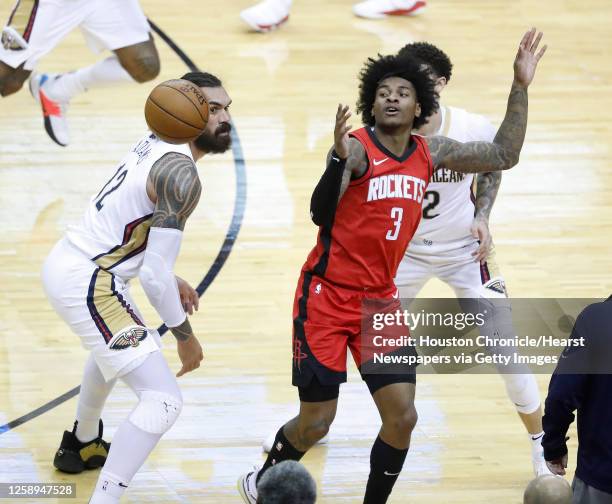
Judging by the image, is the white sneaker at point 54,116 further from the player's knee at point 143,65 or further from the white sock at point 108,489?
the white sock at point 108,489

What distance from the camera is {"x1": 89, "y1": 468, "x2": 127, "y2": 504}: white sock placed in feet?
17.0

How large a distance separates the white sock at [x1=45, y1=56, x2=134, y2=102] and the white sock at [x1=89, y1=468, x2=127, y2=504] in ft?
15.6

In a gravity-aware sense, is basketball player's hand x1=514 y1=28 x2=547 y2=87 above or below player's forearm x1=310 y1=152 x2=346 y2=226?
above

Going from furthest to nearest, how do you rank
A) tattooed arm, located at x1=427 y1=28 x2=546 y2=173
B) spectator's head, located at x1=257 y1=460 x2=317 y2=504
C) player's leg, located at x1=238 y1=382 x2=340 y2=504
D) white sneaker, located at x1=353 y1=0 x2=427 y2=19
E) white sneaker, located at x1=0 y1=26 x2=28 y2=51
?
1. white sneaker, located at x1=353 y1=0 x2=427 y2=19
2. white sneaker, located at x1=0 y1=26 x2=28 y2=51
3. tattooed arm, located at x1=427 y1=28 x2=546 y2=173
4. player's leg, located at x1=238 y1=382 x2=340 y2=504
5. spectator's head, located at x1=257 y1=460 x2=317 y2=504

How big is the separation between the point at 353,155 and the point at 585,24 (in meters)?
7.86

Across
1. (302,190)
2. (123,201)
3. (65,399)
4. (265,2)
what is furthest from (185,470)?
(265,2)

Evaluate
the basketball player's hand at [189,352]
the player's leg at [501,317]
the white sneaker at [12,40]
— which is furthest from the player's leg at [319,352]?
the white sneaker at [12,40]

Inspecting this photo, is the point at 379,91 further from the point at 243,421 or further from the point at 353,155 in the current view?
the point at 243,421

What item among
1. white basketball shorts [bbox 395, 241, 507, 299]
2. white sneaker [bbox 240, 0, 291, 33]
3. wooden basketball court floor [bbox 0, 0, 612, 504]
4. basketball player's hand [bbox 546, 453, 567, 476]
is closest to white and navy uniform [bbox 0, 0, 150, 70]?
wooden basketball court floor [bbox 0, 0, 612, 504]

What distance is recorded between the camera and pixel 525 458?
20.5 ft

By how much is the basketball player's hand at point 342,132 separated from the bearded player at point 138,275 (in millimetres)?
673

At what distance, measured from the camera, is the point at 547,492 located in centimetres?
324

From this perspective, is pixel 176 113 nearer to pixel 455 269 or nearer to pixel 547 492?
pixel 455 269

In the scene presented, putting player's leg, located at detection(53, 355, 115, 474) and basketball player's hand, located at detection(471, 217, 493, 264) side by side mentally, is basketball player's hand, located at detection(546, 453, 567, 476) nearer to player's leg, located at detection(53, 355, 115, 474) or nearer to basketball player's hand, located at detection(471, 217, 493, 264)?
basketball player's hand, located at detection(471, 217, 493, 264)
